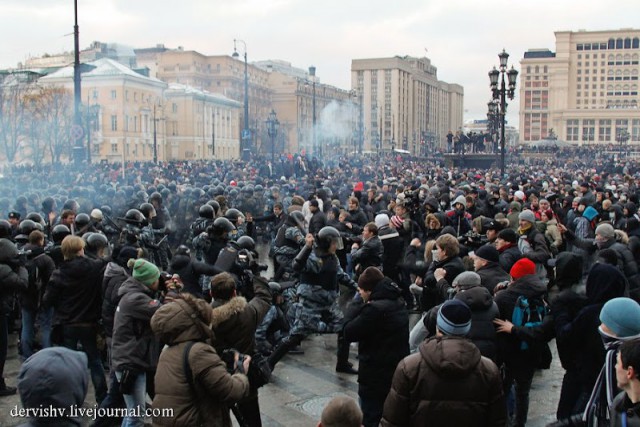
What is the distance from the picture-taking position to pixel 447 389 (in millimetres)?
3697

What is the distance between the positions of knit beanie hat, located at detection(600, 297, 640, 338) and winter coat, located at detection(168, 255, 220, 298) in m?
3.95

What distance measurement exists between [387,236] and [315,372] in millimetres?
2719

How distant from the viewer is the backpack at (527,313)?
552 centimetres

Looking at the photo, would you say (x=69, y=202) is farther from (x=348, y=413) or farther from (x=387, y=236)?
(x=348, y=413)

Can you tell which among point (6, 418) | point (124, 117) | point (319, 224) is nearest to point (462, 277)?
point (6, 418)

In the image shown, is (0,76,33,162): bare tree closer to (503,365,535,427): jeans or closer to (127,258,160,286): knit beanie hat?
(127,258,160,286): knit beanie hat

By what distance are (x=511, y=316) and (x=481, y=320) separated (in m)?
0.54

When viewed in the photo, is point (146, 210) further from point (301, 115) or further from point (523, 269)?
point (301, 115)

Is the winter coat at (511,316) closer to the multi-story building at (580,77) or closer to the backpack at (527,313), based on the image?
the backpack at (527,313)

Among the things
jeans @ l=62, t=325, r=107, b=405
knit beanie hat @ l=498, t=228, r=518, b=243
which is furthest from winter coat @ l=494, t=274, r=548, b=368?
jeans @ l=62, t=325, r=107, b=405

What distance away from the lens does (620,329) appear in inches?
158

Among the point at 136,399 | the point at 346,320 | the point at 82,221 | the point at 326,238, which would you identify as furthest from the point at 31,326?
the point at 346,320

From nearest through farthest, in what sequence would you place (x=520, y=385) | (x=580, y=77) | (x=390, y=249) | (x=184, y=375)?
(x=184, y=375) < (x=520, y=385) < (x=390, y=249) < (x=580, y=77)

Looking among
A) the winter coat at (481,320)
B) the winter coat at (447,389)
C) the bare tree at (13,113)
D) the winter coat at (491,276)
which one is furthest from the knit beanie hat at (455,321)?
the bare tree at (13,113)
